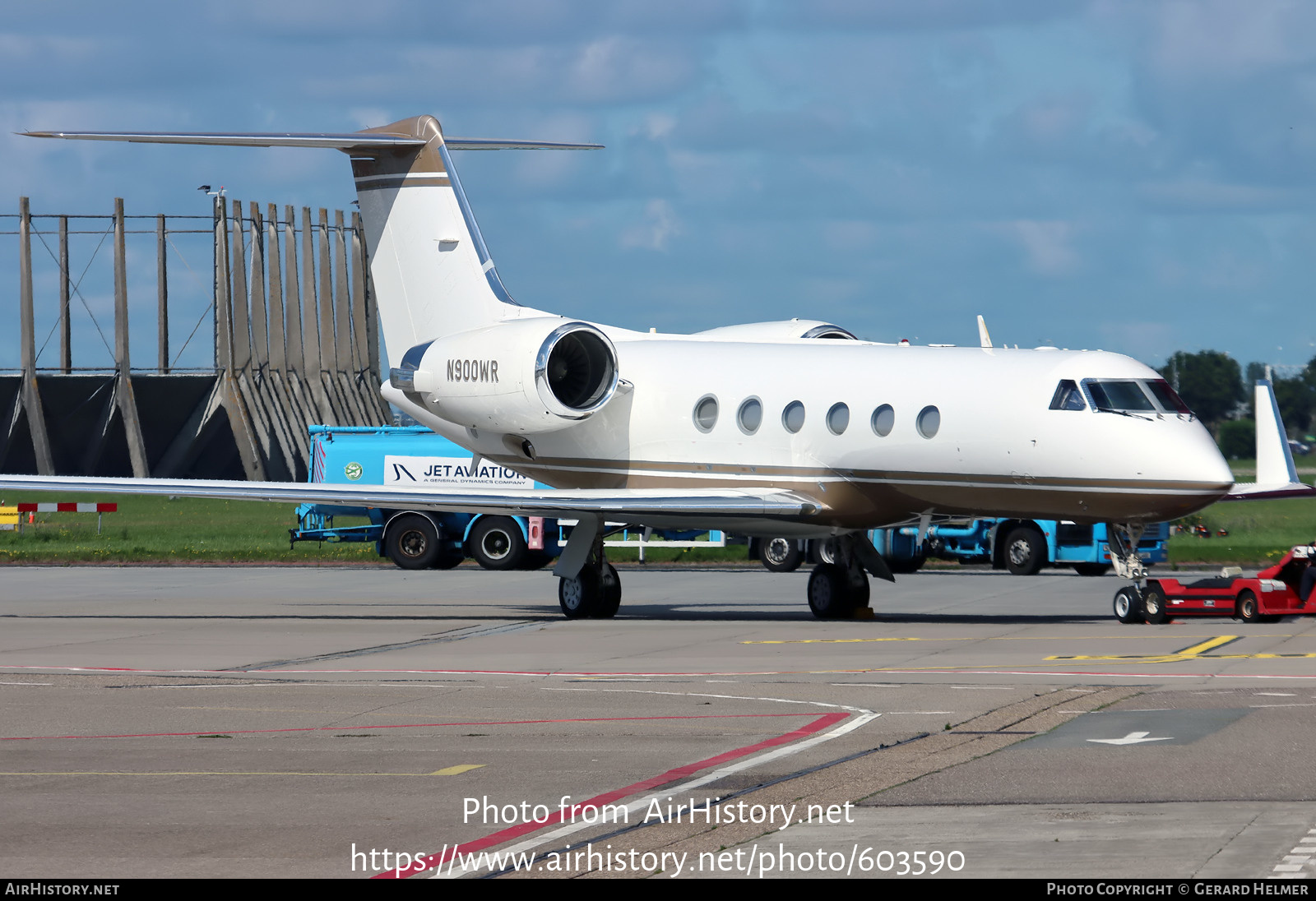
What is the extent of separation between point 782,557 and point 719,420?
12.0 metres

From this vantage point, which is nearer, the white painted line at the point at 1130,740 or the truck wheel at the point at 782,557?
the white painted line at the point at 1130,740

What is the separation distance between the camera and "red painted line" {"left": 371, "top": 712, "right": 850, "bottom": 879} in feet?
27.2

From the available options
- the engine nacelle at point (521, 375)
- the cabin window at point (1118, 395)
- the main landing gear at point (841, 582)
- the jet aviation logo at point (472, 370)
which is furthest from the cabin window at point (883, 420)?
the jet aviation logo at point (472, 370)

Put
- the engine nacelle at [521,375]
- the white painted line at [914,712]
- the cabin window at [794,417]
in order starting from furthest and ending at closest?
the engine nacelle at [521,375]
the cabin window at [794,417]
the white painted line at [914,712]

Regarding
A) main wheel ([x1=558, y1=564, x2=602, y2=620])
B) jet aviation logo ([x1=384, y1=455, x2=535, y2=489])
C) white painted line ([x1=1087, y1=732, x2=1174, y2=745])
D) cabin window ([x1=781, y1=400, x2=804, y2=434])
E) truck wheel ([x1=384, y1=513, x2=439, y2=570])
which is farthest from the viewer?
truck wheel ([x1=384, y1=513, x2=439, y2=570])

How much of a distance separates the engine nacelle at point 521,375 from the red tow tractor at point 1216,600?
25.5 ft

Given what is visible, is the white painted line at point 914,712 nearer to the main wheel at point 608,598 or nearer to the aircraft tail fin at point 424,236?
the main wheel at point 608,598

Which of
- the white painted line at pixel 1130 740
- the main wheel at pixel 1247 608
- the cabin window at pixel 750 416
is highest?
the cabin window at pixel 750 416

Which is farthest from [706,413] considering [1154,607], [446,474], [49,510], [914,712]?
[49,510]

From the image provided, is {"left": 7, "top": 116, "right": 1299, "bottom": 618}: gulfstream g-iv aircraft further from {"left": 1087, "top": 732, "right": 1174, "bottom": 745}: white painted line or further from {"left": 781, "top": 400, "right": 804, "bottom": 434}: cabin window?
{"left": 1087, "top": 732, "right": 1174, "bottom": 745}: white painted line

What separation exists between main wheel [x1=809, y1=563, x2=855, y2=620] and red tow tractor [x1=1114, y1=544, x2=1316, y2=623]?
11.8 feet

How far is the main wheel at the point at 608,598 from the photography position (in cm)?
2428

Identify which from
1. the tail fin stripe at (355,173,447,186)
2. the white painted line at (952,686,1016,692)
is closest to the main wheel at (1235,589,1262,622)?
the white painted line at (952,686,1016,692)

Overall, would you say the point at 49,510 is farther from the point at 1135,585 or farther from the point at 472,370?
the point at 1135,585
